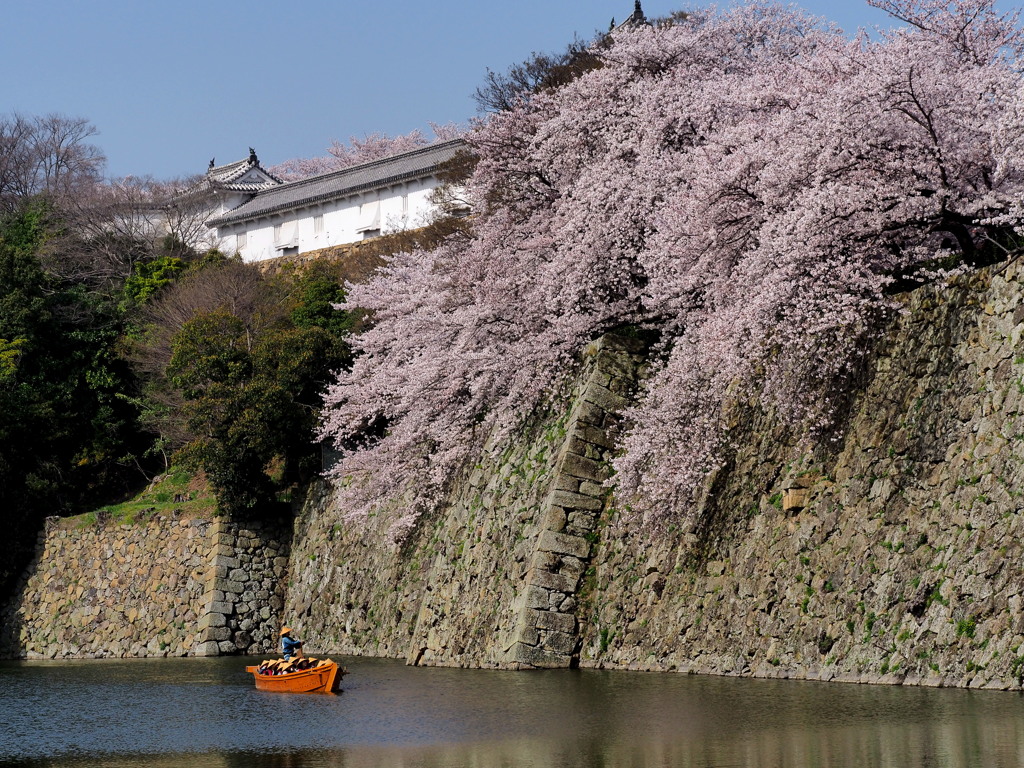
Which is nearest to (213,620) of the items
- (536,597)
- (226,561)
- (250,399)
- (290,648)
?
(226,561)

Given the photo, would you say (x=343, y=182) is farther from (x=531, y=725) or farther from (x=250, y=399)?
(x=531, y=725)

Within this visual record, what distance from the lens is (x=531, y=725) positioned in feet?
55.2

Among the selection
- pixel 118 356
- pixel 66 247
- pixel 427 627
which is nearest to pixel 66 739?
pixel 427 627

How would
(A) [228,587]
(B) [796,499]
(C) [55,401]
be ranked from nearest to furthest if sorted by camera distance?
(B) [796,499]
(A) [228,587]
(C) [55,401]

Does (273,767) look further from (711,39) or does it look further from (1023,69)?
(711,39)

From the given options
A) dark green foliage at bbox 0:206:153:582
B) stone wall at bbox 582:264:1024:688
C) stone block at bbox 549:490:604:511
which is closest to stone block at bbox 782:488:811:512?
stone wall at bbox 582:264:1024:688

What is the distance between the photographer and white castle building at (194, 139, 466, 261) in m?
49.6

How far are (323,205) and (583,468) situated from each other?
32.5 metres

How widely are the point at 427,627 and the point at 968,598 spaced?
13.1m

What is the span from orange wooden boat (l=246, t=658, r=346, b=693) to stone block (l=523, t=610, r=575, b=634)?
3293 mm

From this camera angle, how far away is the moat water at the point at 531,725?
13656mm

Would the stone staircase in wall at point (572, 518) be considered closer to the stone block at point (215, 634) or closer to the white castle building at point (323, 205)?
the stone block at point (215, 634)

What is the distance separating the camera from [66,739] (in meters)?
18.4

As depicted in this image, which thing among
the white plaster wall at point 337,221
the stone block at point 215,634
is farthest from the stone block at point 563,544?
the white plaster wall at point 337,221
